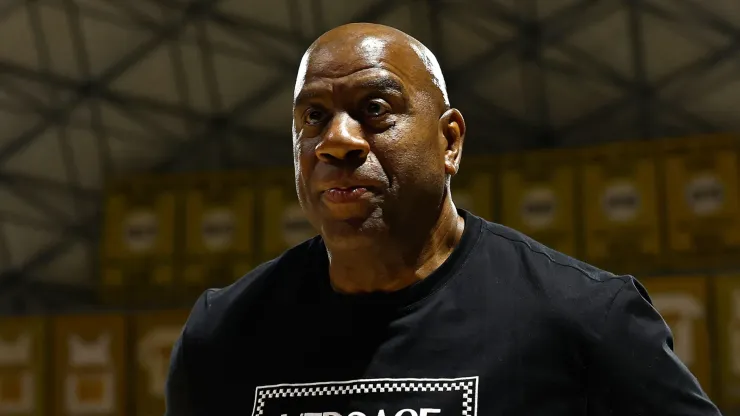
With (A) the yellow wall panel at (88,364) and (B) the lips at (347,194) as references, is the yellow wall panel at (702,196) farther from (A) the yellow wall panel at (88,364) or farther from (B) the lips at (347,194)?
(B) the lips at (347,194)

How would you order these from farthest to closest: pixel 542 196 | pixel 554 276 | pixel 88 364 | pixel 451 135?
pixel 88 364
pixel 542 196
pixel 451 135
pixel 554 276

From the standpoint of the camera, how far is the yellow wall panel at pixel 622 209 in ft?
Answer: 34.9

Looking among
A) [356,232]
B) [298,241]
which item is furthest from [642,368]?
[298,241]

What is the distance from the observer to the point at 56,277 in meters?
12.8

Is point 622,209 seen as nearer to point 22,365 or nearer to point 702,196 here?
point 702,196

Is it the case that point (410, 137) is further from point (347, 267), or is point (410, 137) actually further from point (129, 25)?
point (129, 25)

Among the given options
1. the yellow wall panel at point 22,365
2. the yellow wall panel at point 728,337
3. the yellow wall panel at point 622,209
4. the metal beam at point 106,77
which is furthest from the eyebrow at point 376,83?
the metal beam at point 106,77

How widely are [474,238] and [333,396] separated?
1.94 feet

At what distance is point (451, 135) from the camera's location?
255 cm

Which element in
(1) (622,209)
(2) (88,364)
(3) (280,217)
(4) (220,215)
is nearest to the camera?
(1) (622,209)

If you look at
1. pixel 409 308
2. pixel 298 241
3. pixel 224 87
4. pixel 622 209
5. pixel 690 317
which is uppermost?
pixel 224 87

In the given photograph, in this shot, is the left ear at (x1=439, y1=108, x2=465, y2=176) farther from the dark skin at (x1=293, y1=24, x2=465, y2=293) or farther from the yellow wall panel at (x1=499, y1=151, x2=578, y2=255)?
the yellow wall panel at (x1=499, y1=151, x2=578, y2=255)

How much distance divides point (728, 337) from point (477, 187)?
3.26 meters

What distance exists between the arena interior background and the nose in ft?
31.9
